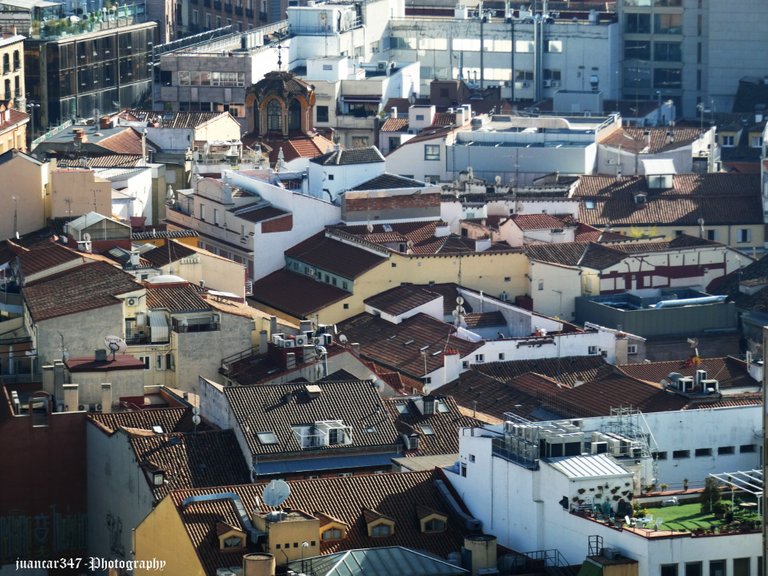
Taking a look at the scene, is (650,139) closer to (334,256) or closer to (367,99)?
(367,99)

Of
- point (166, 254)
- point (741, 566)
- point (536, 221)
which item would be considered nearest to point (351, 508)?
point (741, 566)

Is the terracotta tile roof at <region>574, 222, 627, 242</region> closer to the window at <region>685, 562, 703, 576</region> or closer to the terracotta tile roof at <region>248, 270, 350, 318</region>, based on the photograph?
the terracotta tile roof at <region>248, 270, 350, 318</region>

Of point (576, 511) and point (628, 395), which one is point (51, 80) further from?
point (576, 511)

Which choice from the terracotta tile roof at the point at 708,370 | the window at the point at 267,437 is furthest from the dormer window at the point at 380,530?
the terracotta tile roof at the point at 708,370

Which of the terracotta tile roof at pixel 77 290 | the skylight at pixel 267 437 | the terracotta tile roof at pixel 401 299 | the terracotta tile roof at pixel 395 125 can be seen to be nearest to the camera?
the skylight at pixel 267 437

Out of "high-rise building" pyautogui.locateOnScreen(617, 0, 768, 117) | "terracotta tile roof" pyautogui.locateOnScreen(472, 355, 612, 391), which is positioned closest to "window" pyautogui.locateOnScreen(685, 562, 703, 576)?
"terracotta tile roof" pyautogui.locateOnScreen(472, 355, 612, 391)

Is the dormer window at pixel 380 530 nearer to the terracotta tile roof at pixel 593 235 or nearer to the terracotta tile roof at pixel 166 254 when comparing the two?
the terracotta tile roof at pixel 166 254
